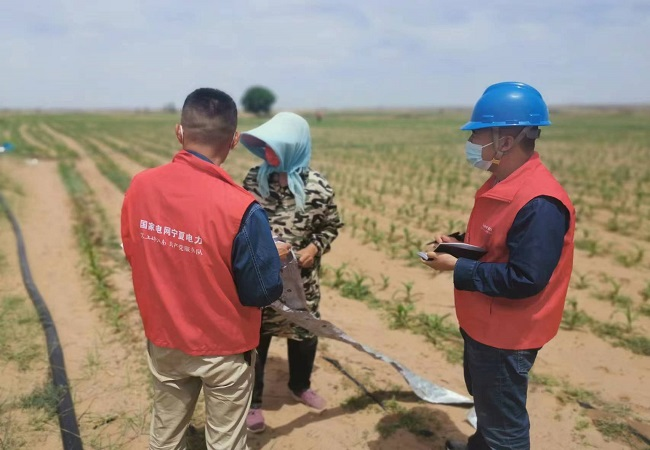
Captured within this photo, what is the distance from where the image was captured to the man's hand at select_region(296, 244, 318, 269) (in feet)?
8.95

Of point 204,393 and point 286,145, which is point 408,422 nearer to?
point 204,393

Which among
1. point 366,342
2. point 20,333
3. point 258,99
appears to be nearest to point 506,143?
point 366,342

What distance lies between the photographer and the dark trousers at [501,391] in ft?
6.66

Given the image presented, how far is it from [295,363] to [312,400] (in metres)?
0.26

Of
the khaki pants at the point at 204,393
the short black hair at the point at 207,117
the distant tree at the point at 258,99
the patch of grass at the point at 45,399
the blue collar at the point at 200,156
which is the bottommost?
the patch of grass at the point at 45,399

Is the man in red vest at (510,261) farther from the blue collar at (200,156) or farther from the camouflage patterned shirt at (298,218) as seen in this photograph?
the blue collar at (200,156)

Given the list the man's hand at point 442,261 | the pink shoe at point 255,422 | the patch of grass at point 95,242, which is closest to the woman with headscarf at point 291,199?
the pink shoe at point 255,422

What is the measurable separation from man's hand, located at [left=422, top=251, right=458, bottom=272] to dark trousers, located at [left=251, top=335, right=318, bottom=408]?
1.18 m

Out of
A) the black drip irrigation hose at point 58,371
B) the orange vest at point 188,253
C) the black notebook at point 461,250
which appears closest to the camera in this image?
the orange vest at point 188,253

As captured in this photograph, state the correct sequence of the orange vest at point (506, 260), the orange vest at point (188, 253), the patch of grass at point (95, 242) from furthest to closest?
the patch of grass at point (95, 242) < the orange vest at point (506, 260) < the orange vest at point (188, 253)

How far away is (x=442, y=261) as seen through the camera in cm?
206

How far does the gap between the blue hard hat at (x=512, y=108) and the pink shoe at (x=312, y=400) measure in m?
2.02

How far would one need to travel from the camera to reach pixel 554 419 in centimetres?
314

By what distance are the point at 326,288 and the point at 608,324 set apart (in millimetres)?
2669
